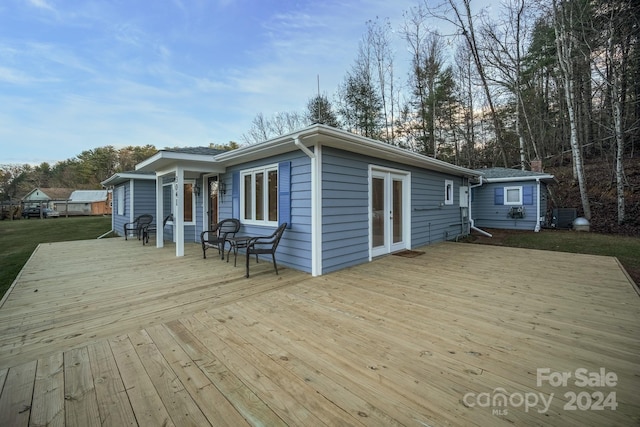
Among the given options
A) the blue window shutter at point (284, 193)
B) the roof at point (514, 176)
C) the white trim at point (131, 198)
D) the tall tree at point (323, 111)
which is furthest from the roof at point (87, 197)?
the roof at point (514, 176)

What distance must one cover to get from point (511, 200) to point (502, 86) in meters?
6.38

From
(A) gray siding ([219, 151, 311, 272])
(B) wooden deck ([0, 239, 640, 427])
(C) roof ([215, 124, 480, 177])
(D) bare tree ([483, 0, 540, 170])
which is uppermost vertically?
(D) bare tree ([483, 0, 540, 170])

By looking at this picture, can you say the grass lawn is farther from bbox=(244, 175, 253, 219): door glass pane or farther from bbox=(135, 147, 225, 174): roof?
bbox=(135, 147, 225, 174): roof

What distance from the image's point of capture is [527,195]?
10.9 metres

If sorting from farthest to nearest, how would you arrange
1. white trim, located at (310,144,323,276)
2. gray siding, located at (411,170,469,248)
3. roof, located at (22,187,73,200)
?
roof, located at (22,187,73,200)
gray siding, located at (411,170,469,248)
white trim, located at (310,144,323,276)

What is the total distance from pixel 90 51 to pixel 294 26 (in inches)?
258

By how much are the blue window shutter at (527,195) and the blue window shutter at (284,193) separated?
1082 cm

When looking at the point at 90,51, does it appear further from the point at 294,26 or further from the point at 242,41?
the point at 294,26

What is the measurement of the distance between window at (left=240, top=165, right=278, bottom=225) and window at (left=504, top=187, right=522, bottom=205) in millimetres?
10714

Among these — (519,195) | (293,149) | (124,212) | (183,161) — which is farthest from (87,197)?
(519,195)

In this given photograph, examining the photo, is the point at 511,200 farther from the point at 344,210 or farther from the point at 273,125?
the point at 273,125

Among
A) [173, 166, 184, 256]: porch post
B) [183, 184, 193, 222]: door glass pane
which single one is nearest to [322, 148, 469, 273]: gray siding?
[173, 166, 184, 256]: porch post

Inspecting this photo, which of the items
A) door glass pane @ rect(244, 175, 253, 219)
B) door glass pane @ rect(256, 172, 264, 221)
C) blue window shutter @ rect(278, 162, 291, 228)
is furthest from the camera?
door glass pane @ rect(244, 175, 253, 219)

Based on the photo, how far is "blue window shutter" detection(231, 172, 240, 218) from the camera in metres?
6.50
